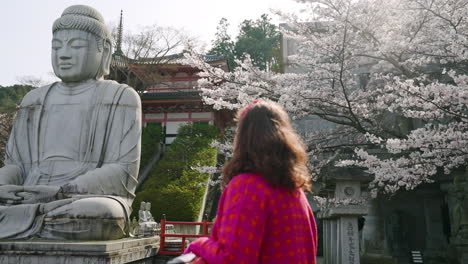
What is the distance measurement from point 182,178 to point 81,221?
12.8 m

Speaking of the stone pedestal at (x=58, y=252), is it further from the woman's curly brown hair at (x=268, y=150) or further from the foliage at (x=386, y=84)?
the foliage at (x=386, y=84)

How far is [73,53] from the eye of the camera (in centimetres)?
570

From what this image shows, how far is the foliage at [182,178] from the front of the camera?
15336 mm

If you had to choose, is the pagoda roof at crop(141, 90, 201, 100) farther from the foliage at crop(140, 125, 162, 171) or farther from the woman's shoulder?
the woman's shoulder

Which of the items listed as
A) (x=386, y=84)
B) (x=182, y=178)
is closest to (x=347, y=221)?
(x=386, y=84)

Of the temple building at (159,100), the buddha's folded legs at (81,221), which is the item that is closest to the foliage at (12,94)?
the temple building at (159,100)

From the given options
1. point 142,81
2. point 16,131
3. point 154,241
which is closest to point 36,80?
point 142,81

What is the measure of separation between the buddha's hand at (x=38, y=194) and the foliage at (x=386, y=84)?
4402mm

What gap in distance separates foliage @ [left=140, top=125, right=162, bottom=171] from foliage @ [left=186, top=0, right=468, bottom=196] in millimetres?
11627

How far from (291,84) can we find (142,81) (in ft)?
47.1

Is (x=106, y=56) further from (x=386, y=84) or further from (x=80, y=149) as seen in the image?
(x=386, y=84)

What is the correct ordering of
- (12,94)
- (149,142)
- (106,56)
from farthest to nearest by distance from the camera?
(12,94), (149,142), (106,56)

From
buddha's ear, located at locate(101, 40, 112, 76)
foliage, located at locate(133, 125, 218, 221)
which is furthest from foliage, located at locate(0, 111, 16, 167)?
buddha's ear, located at locate(101, 40, 112, 76)

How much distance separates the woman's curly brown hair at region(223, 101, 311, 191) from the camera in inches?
59.9
